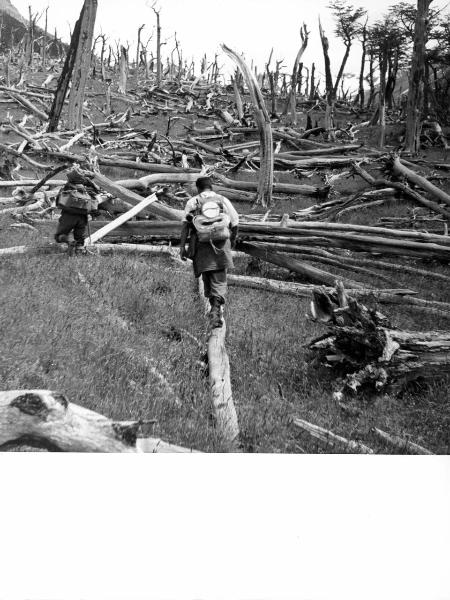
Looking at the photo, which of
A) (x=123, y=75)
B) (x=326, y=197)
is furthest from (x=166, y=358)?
(x=123, y=75)

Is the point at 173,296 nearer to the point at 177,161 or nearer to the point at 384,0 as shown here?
the point at 384,0

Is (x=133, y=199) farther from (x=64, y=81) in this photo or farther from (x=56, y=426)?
(x=64, y=81)

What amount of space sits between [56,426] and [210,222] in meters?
1.86

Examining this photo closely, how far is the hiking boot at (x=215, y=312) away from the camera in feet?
11.7

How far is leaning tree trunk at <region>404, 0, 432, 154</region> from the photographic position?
4.20 m

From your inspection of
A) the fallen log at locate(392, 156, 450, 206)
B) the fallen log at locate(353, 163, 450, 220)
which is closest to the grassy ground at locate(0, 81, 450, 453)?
the fallen log at locate(353, 163, 450, 220)

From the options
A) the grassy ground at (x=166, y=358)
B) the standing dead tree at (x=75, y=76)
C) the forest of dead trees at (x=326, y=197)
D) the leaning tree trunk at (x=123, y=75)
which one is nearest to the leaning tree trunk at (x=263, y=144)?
the forest of dead trees at (x=326, y=197)

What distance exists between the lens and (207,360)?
3.28m

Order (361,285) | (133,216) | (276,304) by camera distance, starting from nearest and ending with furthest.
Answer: (276,304) < (361,285) < (133,216)

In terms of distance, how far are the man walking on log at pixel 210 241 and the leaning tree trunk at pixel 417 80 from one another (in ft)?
7.03

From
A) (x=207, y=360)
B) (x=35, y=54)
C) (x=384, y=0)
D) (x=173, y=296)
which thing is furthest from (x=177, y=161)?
(x=35, y=54)

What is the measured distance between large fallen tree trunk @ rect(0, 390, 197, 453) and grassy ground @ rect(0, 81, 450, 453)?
0.57 feet

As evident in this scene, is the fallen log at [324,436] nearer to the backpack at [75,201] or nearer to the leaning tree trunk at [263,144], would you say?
the backpack at [75,201]

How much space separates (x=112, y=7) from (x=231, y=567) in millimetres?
4163
